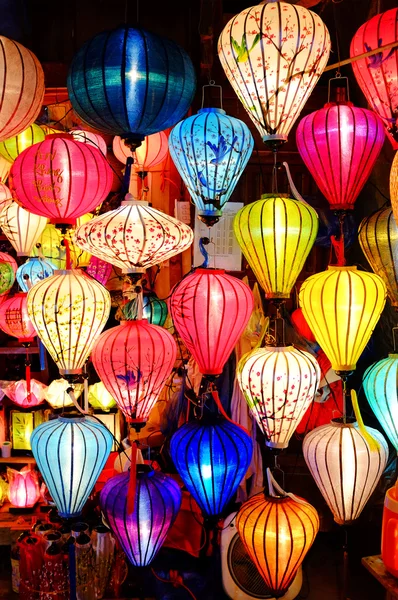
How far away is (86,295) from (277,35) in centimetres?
137

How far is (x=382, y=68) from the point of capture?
238 cm

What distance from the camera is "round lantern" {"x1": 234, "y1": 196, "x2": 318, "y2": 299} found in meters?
2.62

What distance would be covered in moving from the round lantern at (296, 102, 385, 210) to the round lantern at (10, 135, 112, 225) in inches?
38.7

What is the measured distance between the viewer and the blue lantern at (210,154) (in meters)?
2.70

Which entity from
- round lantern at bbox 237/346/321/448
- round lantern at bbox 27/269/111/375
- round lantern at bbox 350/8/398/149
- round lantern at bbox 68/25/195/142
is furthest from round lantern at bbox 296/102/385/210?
round lantern at bbox 27/269/111/375

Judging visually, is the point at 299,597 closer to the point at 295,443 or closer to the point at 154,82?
the point at 295,443

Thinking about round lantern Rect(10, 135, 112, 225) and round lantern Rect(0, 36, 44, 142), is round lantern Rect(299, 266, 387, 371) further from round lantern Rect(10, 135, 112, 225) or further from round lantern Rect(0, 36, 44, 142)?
round lantern Rect(0, 36, 44, 142)

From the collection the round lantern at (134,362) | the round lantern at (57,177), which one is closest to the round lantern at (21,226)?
the round lantern at (57,177)

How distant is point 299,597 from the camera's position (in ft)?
13.7

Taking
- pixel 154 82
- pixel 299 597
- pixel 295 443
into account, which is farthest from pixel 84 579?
pixel 154 82

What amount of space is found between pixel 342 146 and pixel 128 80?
0.94 metres

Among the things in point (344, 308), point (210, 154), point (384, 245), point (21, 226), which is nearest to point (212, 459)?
point (344, 308)

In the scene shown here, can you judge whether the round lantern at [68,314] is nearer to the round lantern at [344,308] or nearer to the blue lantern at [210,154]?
the blue lantern at [210,154]

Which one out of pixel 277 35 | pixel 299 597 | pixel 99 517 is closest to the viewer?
pixel 277 35
